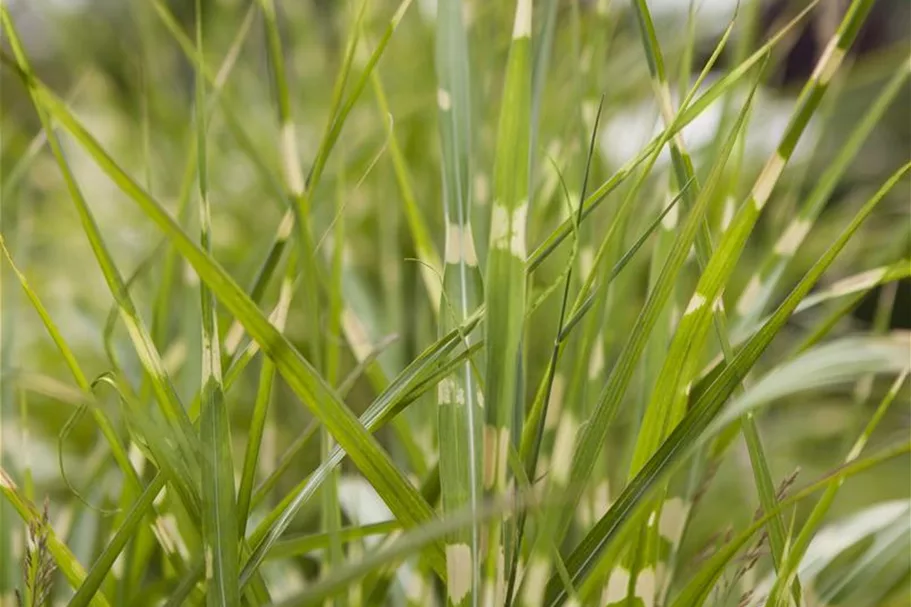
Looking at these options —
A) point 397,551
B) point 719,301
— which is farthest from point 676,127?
point 397,551

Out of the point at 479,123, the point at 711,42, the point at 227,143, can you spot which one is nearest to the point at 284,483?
the point at 479,123

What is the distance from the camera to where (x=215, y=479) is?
0.96ft

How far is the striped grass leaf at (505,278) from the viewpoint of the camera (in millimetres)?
281

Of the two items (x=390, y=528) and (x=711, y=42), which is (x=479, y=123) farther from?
(x=711, y=42)

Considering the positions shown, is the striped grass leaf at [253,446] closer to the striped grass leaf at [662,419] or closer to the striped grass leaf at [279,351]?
the striped grass leaf at [279,351]

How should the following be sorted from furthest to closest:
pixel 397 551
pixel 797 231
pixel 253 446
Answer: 1. pixel 797 231
2. pixel 253 446
3. pixel 397 551

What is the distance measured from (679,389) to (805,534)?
57 mm

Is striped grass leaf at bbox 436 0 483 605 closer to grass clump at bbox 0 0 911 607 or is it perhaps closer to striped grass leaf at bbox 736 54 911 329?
grass clump at bbox 0 0 911 607

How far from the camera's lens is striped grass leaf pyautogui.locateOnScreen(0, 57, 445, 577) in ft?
0.76

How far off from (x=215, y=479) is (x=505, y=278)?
11 centimetres

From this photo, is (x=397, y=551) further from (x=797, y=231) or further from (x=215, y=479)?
(x=797, y=231)

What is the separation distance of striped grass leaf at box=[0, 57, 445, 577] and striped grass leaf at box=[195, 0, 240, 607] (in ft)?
0.05

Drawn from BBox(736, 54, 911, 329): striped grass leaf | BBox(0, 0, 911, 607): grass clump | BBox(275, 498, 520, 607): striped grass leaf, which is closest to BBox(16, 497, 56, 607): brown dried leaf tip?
BBox(0, 0, 911, 607): grass clump

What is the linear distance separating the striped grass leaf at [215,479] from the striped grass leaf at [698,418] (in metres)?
0.10
